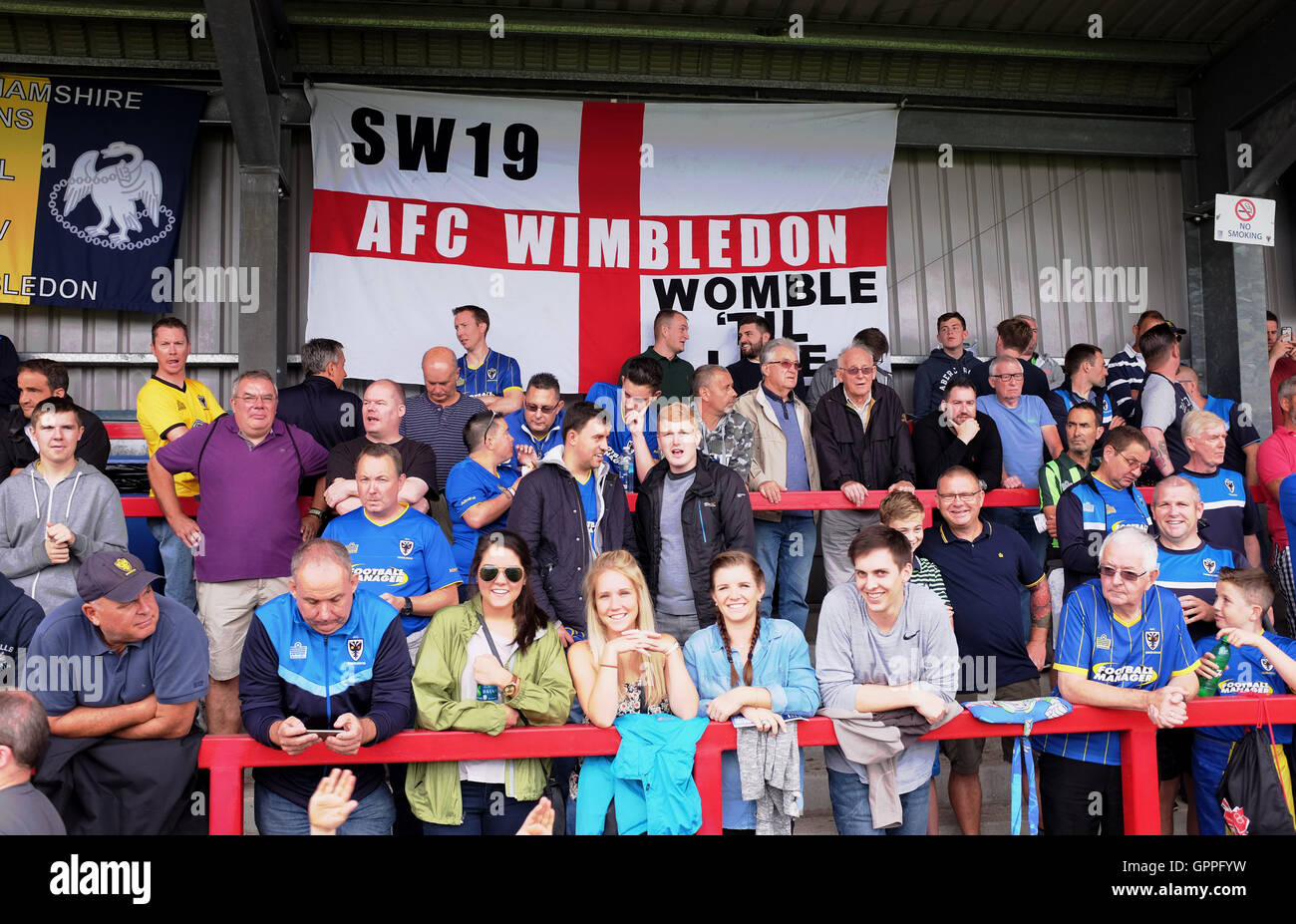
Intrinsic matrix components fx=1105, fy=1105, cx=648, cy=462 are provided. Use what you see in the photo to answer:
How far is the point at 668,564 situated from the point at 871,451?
6.66 ft

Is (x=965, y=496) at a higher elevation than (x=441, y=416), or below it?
below

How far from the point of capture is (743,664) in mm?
4062

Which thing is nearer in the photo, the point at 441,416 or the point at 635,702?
the point at 635,702

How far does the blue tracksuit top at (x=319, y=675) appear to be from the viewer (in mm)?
3871

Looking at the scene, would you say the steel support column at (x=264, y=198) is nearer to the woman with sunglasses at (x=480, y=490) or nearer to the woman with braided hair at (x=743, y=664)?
the woman with sunglasses at (x=480, y=490)

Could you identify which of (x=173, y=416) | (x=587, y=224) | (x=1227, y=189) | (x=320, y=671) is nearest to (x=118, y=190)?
(x=173, y=416)

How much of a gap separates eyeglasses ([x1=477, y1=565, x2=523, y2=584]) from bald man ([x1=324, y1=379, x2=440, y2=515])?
1553 millimetres

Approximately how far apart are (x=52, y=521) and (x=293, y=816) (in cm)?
214

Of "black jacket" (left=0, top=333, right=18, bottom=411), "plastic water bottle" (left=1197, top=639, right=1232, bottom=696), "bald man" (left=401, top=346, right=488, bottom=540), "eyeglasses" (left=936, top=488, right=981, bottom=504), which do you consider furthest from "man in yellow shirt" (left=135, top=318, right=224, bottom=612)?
"plastic water bottle" (left=1197, top=639, right=1232, bottom=696)

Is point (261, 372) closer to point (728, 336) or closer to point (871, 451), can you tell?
point (871, 451)

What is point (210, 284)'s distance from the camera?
29.3ft

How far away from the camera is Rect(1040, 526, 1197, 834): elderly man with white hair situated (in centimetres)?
425

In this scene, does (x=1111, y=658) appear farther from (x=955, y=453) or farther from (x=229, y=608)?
(x=229, y=608)

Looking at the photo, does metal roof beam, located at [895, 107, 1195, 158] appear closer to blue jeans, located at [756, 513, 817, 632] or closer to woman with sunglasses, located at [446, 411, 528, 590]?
blue jeans, located at [756, 513, 817, 632]
